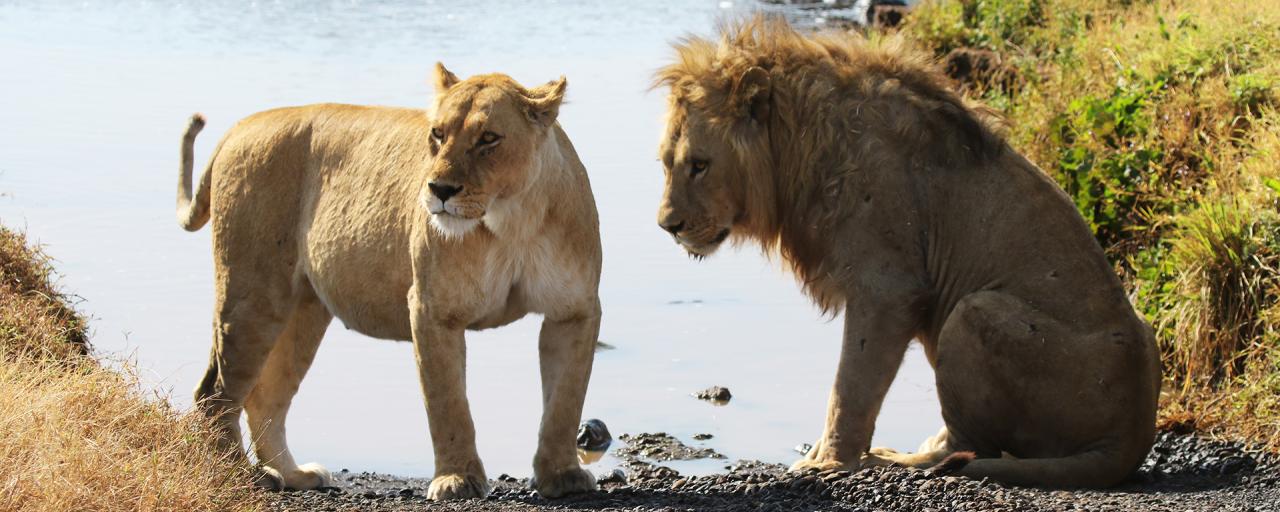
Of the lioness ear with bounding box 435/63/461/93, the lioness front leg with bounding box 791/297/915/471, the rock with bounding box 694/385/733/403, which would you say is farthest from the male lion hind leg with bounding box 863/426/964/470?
the rock with bounding box 694/385/733/403

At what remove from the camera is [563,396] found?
19.6 feet

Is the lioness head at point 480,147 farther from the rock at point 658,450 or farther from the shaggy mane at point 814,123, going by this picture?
the rock at point 658,450

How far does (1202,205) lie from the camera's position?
8.02m

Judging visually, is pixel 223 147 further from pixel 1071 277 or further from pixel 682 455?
pixel 1071 277

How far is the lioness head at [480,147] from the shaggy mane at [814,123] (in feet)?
2.63

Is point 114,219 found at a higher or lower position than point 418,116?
lower

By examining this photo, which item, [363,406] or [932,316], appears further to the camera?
[363,406]

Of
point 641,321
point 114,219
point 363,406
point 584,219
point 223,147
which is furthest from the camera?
point 114,219

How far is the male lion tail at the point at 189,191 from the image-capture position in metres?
7.09

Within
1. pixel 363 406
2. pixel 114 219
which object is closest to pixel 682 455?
pixel 363 406

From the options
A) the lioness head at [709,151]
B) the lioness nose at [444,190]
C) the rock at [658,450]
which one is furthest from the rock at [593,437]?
the lioness nose at [444,190]

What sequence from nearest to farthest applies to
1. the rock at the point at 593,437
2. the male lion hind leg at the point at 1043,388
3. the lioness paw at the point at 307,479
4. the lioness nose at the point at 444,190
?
the lioness nose at the point at 444,190, the male lion hind leg at the point at 1043,388, the lioness paw at the point at 307,479, the rock at the point at 593,437

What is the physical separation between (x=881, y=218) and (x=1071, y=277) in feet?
2.26

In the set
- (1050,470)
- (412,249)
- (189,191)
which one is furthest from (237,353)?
(1050,470)
